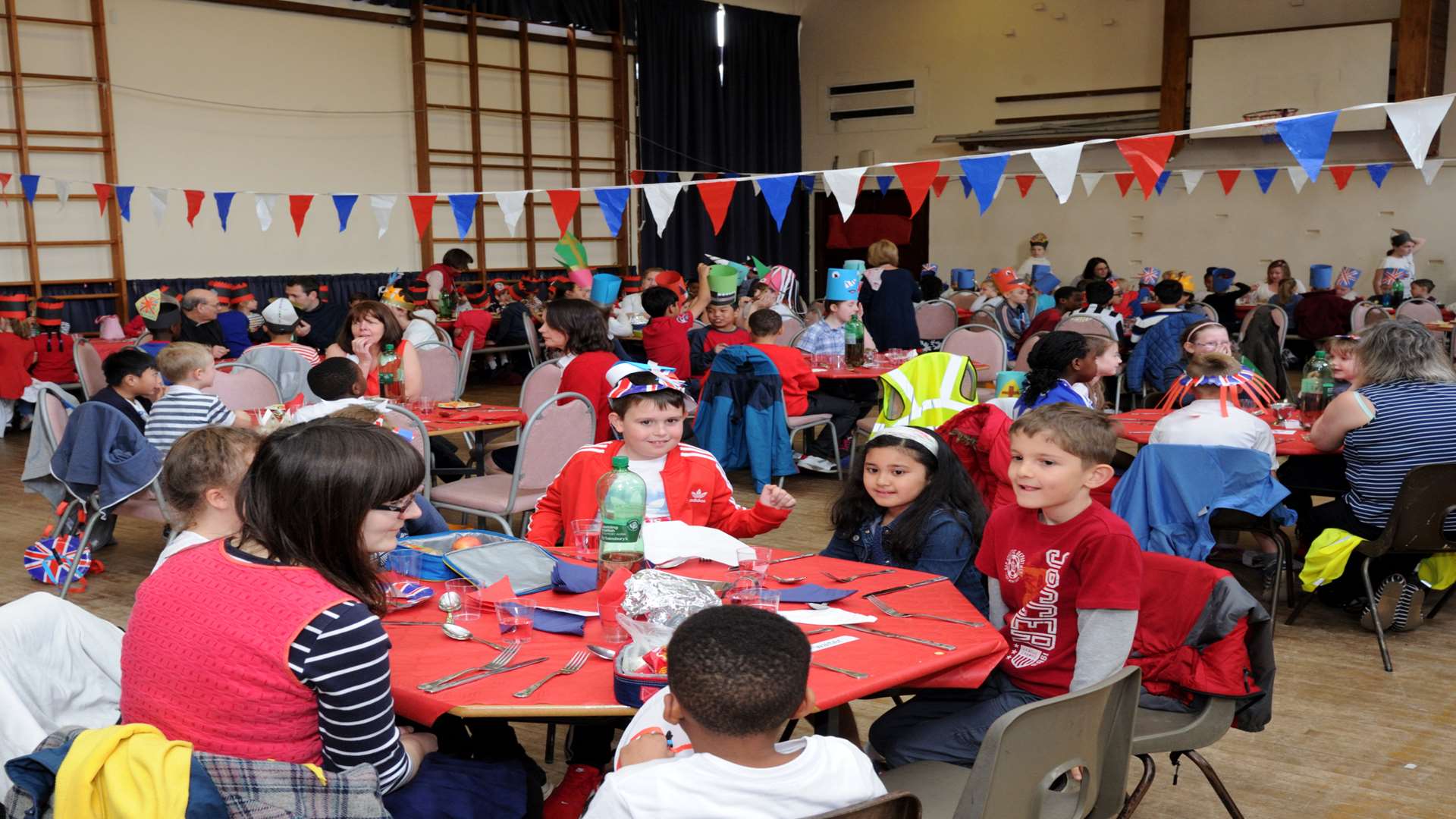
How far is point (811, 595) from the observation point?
234cm

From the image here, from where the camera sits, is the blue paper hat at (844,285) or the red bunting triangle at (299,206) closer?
the blue paper hat at (844,285)

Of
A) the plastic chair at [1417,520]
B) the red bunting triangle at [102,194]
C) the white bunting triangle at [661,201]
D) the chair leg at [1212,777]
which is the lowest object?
the chair leg at [1212,777]

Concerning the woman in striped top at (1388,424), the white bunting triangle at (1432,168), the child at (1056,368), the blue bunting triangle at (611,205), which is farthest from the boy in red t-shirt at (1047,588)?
the white bunting triangle at (1432,168)

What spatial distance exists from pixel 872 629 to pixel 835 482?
182 inches

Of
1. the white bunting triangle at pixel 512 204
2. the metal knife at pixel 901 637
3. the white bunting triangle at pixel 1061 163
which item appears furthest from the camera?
the white bunting triangle at pixel 512 204

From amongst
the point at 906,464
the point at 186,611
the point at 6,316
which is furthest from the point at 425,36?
the point at 186,611

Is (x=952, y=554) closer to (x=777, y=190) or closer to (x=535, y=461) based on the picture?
(x=535, y=461)

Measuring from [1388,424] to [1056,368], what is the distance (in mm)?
1091

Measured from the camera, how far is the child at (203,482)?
8.23ft

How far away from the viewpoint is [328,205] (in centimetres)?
1135

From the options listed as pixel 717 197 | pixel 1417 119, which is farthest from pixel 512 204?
pixel 1417 119

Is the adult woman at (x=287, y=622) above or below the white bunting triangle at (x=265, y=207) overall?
below

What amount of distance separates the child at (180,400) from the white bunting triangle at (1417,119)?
4.36m

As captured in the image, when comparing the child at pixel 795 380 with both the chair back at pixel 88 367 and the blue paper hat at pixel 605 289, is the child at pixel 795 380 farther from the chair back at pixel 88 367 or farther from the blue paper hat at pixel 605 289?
the chair back at pixel 88 367
